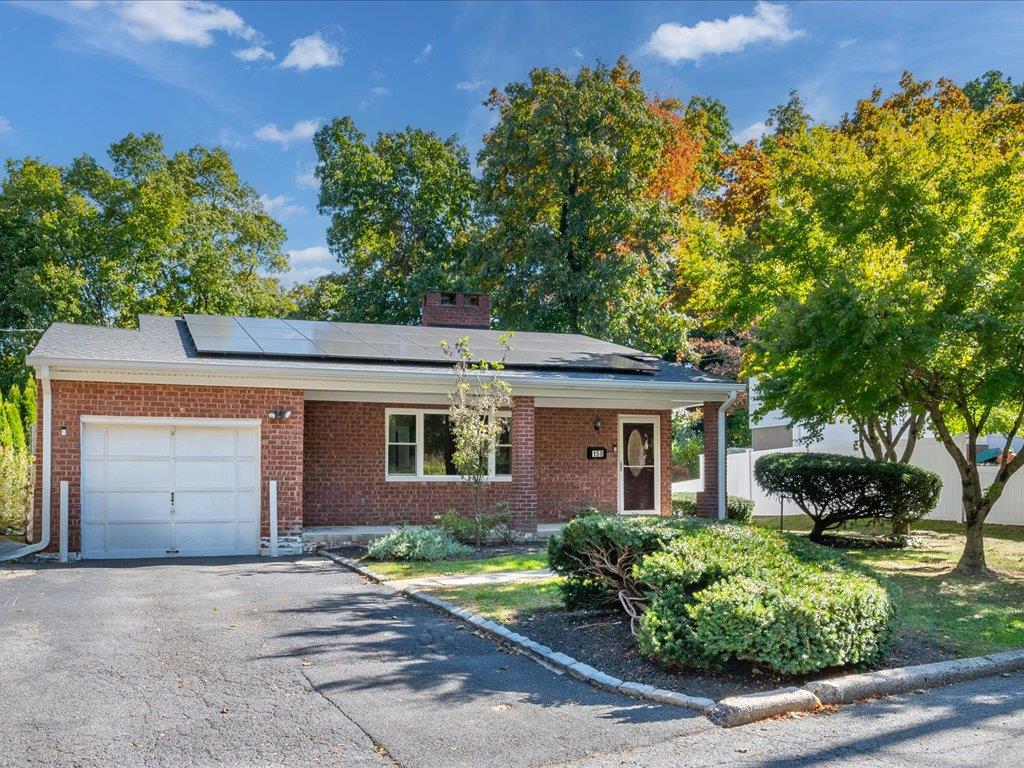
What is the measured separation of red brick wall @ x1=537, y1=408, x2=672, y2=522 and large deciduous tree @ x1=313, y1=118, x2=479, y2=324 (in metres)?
14.8

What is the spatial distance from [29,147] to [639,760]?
33320 mm

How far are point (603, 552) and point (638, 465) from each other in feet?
33.6

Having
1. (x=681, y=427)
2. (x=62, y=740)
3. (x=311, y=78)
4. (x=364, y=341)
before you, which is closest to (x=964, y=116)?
(x=364, y=341)

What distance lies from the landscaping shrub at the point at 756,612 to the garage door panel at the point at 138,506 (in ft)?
29.2

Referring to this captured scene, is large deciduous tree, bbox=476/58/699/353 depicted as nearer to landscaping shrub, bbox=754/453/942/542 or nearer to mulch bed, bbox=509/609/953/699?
landscaping shrub, bbox=754/453/942/542

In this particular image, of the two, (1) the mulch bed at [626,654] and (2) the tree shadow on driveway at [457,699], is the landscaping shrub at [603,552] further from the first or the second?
(2) the tree shadow on driveway at [457,699]

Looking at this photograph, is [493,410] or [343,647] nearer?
[343,647]

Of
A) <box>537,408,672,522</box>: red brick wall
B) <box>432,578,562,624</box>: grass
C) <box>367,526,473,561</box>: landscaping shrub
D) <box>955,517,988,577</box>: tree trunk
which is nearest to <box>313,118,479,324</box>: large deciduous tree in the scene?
<box>537,408,672,522</box>: red brick wall

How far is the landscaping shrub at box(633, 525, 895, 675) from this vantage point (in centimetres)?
622

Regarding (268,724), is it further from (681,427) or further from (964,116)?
(681,427)

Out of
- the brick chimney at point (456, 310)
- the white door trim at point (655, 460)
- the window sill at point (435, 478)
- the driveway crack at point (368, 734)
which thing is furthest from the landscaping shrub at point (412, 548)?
the brick chimney at point (456, 310)

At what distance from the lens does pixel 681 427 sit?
3841 centimetres

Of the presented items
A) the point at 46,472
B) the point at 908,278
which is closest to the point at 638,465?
the point at 908,278

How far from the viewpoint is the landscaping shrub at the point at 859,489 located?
15359 millimetres
